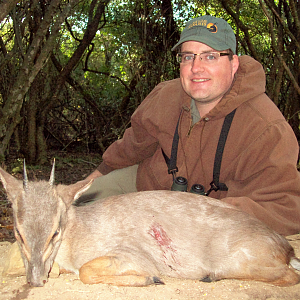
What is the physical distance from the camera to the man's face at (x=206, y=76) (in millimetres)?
4977

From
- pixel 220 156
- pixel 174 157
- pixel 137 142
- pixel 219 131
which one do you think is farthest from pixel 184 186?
pixel 137 142

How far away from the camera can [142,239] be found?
3.98m

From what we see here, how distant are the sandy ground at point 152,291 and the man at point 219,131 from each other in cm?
92

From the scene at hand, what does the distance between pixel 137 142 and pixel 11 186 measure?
2.58m

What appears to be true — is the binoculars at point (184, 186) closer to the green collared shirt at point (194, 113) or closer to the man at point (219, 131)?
the man at point (219, 131)

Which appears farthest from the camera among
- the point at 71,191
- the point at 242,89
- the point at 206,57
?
the point at 206,57

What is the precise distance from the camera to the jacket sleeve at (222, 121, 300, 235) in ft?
14.0

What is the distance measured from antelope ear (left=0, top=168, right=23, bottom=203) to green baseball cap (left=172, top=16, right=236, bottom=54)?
2986mm

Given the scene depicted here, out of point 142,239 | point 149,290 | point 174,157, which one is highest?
point 174,157

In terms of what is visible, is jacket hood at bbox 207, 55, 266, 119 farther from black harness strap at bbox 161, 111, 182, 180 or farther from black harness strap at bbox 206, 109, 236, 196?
black harness strap at bbox 161, 111, 182, 180

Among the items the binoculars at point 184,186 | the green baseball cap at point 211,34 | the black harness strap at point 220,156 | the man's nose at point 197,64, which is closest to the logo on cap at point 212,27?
the green baseball cap at point 211,34

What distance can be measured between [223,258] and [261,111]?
6.51ft

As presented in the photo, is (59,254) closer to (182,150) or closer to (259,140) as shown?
(182,150)

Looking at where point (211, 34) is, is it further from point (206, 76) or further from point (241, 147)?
point (241, 147)
